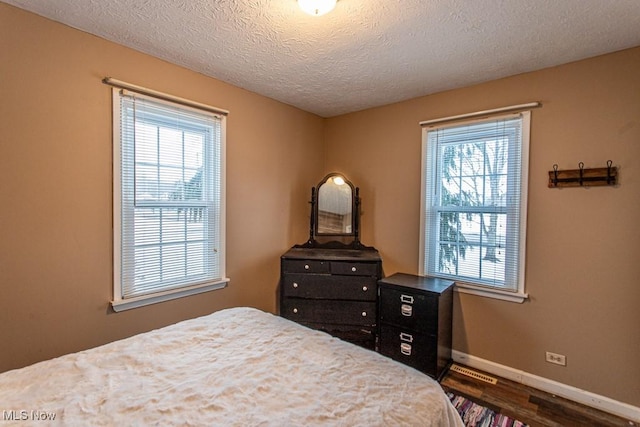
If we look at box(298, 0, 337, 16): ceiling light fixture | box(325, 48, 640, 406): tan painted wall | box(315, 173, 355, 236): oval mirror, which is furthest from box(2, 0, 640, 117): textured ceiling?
box(315, 173, 355, 236): oval mirror

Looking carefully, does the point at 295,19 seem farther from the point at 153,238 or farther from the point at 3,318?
the point at 3,318

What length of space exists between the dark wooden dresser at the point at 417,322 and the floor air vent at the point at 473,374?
76 mm

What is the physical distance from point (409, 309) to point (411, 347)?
1.02 ft

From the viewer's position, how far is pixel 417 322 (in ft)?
8.15

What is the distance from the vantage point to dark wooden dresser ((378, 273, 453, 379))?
2.43m

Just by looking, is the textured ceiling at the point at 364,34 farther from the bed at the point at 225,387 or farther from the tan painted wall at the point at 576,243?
the bed at the point at 225,387

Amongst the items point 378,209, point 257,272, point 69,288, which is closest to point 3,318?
point 69,288

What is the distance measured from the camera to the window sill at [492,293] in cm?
245

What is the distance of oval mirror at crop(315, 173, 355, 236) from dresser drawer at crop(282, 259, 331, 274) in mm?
580

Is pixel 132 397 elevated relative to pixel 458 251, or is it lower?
lower

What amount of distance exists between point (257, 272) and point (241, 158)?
3.68ft

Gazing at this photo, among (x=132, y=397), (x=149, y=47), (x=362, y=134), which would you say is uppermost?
(x=149, y=47)

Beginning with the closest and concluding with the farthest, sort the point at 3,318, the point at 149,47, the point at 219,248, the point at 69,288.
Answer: the point at 3,318 → the point at 69,288 → the point at 149,47 → the point at 219,248

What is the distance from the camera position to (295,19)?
177 cm
